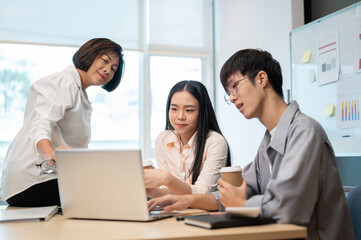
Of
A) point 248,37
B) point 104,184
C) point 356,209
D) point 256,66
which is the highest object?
point 248,37

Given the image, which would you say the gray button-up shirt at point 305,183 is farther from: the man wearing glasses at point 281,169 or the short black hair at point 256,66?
the short black hair at point 256,66

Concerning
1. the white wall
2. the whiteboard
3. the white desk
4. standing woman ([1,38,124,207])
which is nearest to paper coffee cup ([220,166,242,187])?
the white desk

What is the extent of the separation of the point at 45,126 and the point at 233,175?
0.87 metres

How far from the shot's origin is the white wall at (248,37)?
3500 mm

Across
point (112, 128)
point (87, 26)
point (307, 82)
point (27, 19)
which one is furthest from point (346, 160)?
point (27, 19)

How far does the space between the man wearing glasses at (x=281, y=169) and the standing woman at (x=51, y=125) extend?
629mm

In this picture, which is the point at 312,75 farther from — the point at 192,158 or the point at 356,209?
the point at 356,209

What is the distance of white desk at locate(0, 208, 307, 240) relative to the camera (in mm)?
942

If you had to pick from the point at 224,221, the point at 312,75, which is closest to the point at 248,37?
the point at 312,75

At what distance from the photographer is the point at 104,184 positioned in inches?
47.1

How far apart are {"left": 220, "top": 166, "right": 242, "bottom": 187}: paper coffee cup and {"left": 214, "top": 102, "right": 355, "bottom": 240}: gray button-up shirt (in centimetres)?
7

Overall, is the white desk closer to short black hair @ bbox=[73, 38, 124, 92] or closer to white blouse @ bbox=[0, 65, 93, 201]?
white blouse @ bbox=[0, 65, 93, 201]

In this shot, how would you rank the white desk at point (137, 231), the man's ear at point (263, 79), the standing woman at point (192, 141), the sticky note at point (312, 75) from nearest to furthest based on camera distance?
the white desk at point (137, 231)
the man's ear at point (263, 79)
the standing woman at point (192, 141)
the sticky note at point (312, 75)

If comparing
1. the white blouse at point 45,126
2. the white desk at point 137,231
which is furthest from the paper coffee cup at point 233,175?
the white blouse at point 45,126
